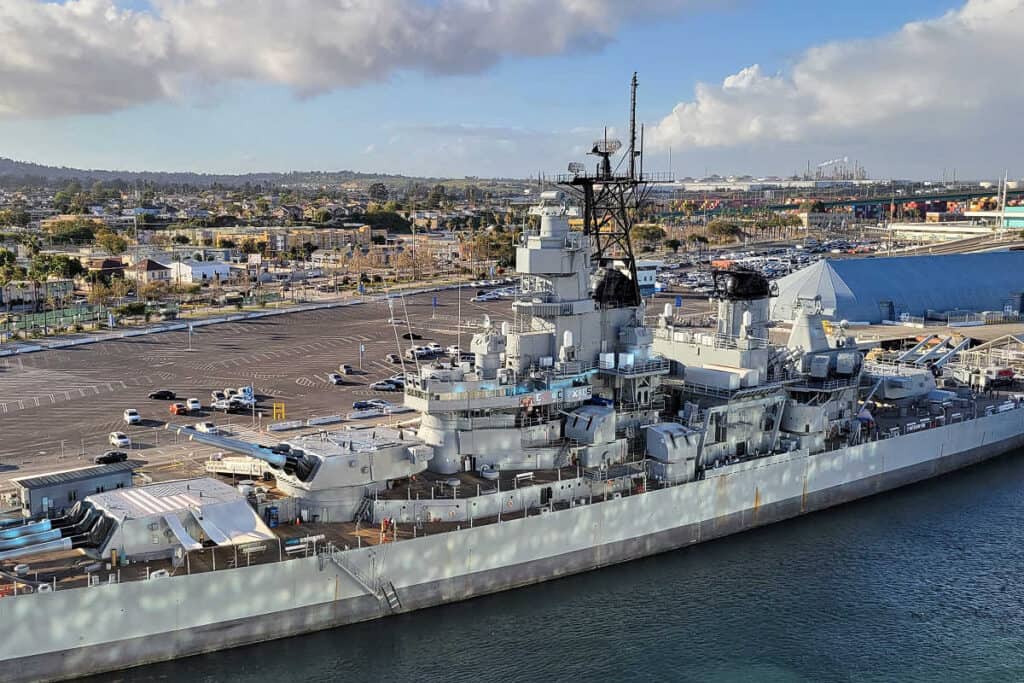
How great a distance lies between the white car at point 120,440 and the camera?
36.0m

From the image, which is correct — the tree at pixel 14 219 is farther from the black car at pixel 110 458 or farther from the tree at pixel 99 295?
the black car at pixel 110 458

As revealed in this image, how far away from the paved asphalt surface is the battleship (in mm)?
4224

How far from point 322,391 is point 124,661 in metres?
28.1

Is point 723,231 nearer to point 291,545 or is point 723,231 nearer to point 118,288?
point 118,288

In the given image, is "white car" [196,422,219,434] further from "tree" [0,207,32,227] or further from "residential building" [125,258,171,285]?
"tree" [0,207,32,227]

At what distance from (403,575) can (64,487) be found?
34.7 feet

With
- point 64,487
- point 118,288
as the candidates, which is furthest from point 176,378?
point 118,288

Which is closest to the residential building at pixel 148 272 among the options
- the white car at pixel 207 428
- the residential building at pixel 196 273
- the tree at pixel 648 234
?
the residential building at pixel 196 273

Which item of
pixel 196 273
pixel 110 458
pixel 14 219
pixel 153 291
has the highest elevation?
pixel 14 219

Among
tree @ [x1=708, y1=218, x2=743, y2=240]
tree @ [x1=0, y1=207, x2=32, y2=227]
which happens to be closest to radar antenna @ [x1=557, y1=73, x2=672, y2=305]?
tree @ [x1=708, y1=218, x2=743, y2=240]

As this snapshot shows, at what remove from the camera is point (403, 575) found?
2530cm

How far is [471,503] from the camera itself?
2669 centimetres

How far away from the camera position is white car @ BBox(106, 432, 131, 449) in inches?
1417

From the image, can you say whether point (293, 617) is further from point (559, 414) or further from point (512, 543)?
point (559, 414)
